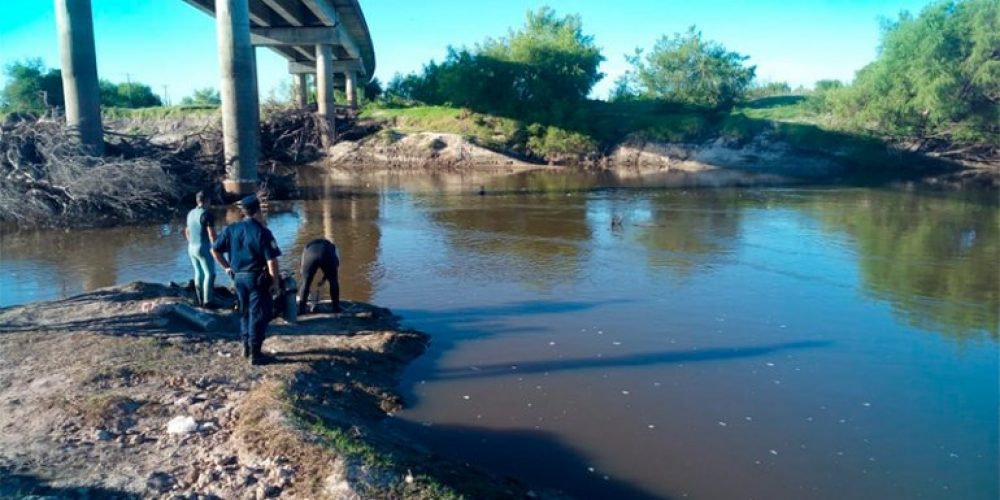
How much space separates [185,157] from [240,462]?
58.6ft

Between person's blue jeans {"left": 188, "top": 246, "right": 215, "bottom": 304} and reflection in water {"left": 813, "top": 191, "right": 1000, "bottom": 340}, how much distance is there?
31.0ft

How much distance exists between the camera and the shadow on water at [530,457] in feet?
17.7

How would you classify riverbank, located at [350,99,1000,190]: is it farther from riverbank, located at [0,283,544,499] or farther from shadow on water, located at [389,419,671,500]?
shadow on water, located at [389,419,671,500]

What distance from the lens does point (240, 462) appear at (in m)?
4.84

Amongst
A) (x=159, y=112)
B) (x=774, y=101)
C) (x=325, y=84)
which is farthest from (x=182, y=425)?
(x=159, y=112)

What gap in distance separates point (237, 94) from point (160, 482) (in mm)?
17937

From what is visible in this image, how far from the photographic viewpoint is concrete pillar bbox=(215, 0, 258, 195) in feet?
66.7

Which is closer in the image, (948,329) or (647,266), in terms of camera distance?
(948,329)

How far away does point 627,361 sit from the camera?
8.00 meters

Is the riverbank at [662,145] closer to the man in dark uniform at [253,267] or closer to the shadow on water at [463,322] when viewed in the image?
the shadow on water at [463,322]

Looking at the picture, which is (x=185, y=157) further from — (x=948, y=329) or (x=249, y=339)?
(x=948, y=329)

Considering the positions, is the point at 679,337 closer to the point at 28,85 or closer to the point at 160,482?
the point at 160,482

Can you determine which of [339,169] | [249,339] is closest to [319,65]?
[339,169]

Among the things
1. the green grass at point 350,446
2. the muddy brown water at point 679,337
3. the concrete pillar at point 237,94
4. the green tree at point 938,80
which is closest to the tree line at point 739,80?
the green tree at point 938,80
